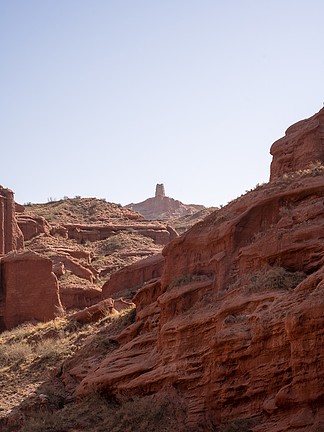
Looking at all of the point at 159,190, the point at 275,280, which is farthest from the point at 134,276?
the point at 159,190

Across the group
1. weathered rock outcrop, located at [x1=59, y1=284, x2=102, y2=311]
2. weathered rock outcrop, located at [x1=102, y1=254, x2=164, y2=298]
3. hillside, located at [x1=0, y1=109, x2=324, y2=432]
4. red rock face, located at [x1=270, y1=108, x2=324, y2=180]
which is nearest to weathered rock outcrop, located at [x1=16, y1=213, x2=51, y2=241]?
weathered rock outcrop, located at [x1=59, y1=284, x2=102, y2=311]

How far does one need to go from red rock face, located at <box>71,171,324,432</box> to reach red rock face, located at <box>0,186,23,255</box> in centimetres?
1818

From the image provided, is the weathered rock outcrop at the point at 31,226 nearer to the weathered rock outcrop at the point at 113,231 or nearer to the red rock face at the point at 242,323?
the weathered rock outcrop at the point at 113,231

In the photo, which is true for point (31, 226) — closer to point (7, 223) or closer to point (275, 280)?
point (7, 223)

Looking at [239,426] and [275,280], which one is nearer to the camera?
[239,426]

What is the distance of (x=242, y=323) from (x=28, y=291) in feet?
54.2

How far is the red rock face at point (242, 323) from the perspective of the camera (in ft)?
40.6

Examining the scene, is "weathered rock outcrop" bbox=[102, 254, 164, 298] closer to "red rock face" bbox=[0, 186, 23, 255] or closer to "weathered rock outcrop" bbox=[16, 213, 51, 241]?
"red rock face" bbox=[0, 186, 23, 255]

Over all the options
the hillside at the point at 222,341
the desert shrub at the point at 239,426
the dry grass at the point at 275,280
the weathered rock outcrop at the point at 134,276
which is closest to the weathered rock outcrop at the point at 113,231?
the weathered rock outcrop at the point at 134,276

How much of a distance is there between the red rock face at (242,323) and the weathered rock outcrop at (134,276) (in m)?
7.87

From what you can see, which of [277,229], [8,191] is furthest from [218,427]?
[8,191]

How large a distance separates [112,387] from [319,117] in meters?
8.67

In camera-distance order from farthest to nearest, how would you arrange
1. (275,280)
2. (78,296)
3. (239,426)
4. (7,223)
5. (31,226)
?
(31,226) → (7,223) → (78,296) → (275,280) → (239,426)

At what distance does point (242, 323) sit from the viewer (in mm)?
14234
